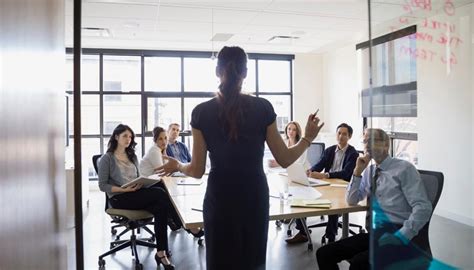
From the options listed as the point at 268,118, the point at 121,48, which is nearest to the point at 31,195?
the point at 268,118

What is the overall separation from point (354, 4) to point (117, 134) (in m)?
2.96

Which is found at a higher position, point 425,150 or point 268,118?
point 268,118

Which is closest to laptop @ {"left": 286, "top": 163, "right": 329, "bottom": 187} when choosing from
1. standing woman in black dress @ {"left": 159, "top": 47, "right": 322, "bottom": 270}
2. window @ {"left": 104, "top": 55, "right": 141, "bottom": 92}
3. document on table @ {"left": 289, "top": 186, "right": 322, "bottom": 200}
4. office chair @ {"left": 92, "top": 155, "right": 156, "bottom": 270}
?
document on table @ {"left": 289, "top": 186, "right": 322, "bottom": 200}

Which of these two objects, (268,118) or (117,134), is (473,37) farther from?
(117,134)

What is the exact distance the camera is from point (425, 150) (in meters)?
4.11

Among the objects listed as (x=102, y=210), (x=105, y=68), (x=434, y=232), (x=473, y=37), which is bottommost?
(x=102, y=210)

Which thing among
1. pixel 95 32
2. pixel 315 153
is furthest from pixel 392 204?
pixel 95 32

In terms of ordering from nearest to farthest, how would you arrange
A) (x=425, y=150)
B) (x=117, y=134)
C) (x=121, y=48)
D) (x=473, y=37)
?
1. (x=473, y=37)
2. (x=117, y=134)
3. (x=425, y=150)
4. (x=121, y=48)

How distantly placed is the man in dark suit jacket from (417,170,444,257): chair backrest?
1.43 m

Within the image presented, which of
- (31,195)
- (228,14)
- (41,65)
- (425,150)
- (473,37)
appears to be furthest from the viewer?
(228,14)

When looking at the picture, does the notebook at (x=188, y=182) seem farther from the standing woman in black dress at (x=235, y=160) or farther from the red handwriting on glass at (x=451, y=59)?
the red handwriting on glass at (x=451, y=59)

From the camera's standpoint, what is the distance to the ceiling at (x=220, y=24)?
4188 mm

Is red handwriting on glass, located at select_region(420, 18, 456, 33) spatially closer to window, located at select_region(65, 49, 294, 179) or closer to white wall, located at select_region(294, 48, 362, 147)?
white wall, located at select_region(294, 48, 362, 147)

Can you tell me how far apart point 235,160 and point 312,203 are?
3.41 ft
